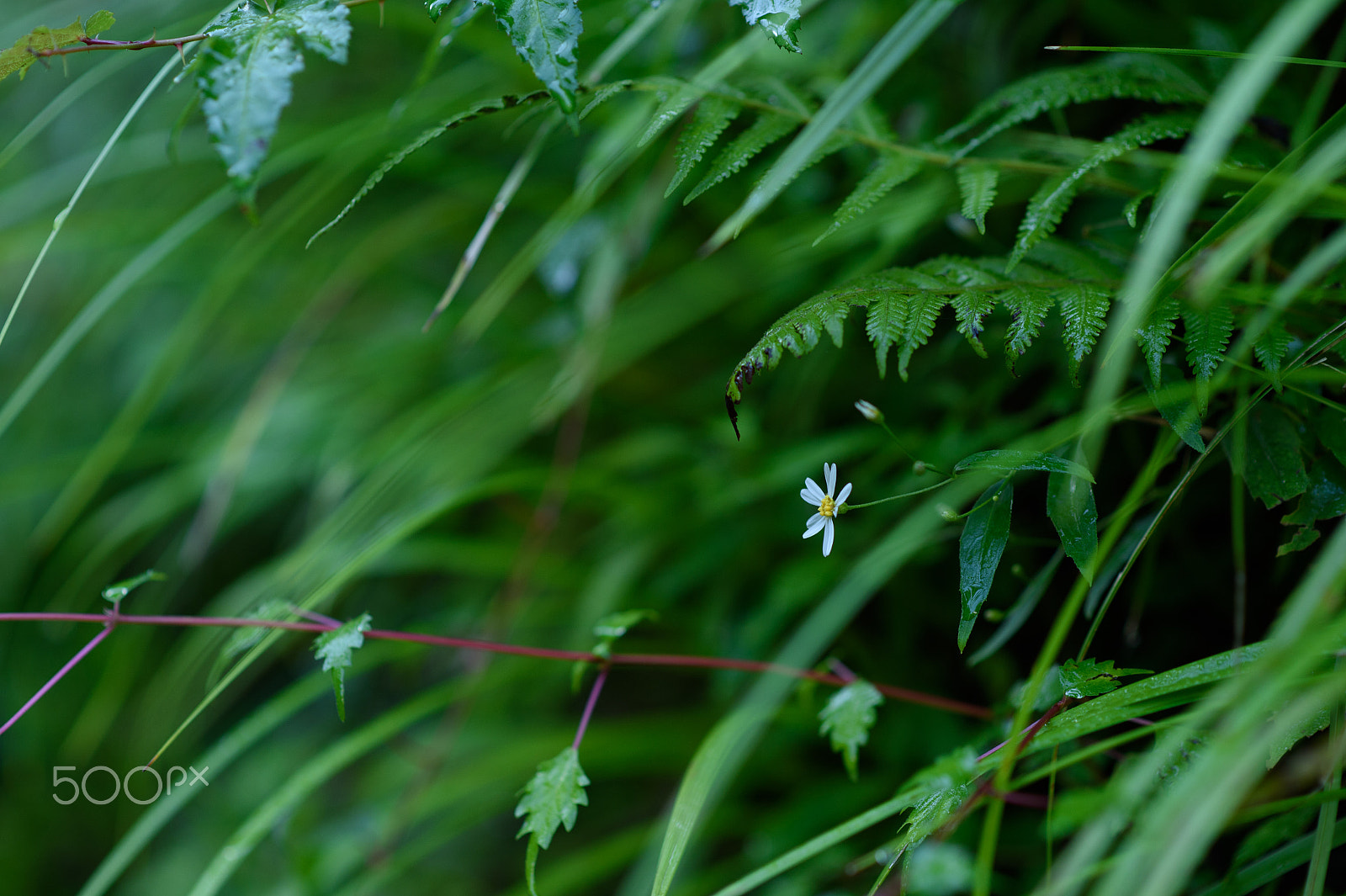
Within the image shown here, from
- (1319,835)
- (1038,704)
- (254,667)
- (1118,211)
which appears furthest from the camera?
(254,667)

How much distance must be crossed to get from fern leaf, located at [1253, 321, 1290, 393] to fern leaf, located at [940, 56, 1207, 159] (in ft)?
0.80

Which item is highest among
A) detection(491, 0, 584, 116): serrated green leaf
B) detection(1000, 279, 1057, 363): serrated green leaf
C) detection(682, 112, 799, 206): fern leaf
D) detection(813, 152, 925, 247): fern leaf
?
detection(491, 0, 584, 116): serrated green leaf

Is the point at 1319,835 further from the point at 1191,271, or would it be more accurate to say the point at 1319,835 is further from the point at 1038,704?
the point at 1191,271

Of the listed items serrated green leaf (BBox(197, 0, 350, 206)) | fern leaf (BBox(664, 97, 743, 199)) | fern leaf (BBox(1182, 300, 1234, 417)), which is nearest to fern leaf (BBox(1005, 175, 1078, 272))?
fern leaf (BBox(1182, 300, 1234, 417))

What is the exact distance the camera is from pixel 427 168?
3.99 ft

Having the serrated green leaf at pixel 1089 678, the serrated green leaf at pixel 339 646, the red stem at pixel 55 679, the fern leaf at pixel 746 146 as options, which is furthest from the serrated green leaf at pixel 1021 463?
the red stem at pixel 55 679

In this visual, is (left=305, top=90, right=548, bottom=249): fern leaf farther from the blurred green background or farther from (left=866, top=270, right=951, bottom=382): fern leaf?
(left=866, top=270, right=951, bottom=382): fern leaf

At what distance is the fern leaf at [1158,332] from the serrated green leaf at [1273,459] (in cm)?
10

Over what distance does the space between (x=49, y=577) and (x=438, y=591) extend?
0.74 meters

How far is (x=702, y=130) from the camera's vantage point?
61 cm

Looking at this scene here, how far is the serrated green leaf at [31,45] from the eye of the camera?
517 mm

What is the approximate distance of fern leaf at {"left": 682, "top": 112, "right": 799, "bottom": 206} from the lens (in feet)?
1.93

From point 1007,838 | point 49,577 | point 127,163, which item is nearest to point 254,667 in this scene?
point 49,577

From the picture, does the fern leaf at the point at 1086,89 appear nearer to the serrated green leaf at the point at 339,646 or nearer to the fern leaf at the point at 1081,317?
the fern leaf at the point at 1081,317
